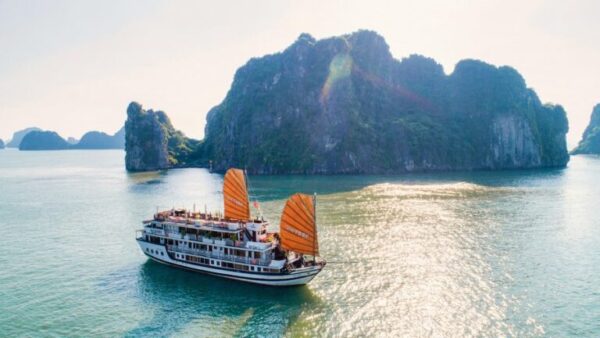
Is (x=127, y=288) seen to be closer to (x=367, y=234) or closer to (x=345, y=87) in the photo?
(x=367, y=234)

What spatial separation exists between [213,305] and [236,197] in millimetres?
13924

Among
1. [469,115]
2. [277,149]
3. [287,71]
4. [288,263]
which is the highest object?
[287,71]

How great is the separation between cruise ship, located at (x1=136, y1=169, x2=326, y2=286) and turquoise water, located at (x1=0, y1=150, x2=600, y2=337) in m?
1.60

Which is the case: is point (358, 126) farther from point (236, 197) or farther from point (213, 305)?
point (213, 305)

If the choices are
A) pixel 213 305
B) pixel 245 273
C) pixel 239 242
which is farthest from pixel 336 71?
pixel 213 305

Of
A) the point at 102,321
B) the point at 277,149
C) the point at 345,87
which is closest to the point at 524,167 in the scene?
the point at 345,87

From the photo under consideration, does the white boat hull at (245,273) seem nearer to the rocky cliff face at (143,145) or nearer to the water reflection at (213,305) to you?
the water reflection at (213,305)

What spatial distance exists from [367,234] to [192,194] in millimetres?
59763

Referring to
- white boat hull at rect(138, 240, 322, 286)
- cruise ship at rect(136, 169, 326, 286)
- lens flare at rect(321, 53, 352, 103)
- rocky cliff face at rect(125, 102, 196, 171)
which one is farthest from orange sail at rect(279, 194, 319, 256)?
rocky cliff face at rect(125, 102, 196, 171)

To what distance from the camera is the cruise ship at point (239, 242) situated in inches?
1489

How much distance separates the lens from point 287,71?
632 feet

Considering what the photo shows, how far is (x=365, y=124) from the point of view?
566 feet

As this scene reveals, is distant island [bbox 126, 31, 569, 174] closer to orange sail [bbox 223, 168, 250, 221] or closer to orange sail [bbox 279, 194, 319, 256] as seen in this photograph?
orange sail [bbox 223, 168, 250, 221]

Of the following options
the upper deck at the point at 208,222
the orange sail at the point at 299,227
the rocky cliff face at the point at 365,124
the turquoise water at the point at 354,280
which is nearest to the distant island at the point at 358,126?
the rocky cliff face at the point at 365,124
